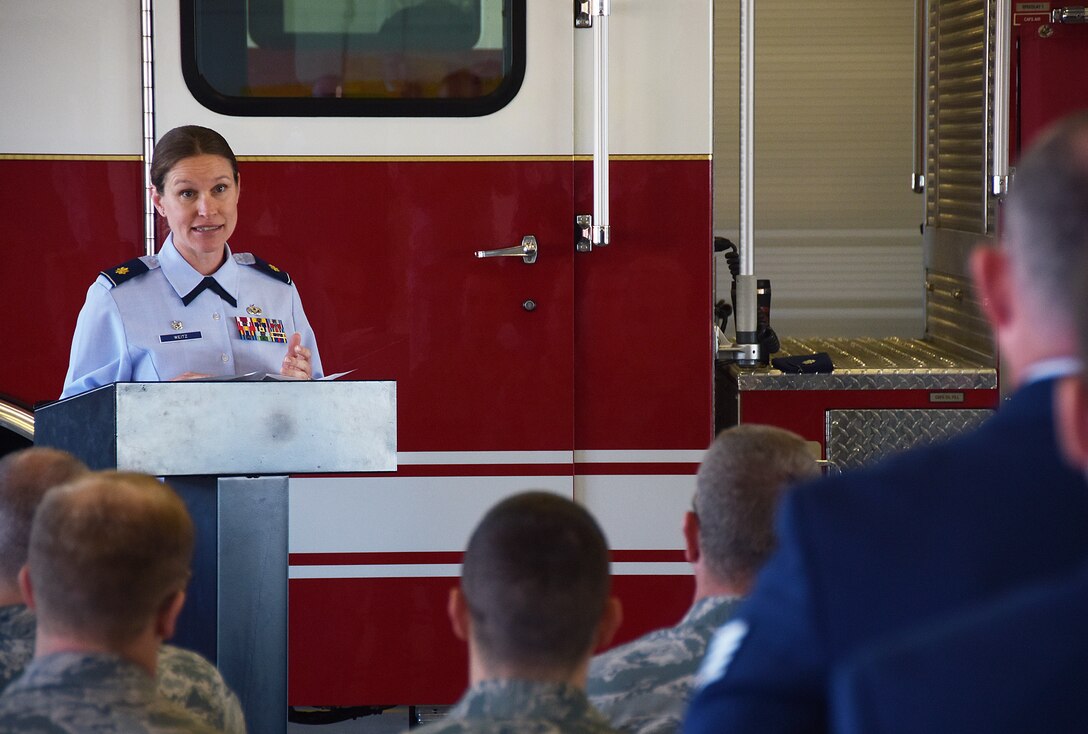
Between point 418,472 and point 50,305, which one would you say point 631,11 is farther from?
point 50,305

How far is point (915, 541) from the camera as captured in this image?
89 centimetres

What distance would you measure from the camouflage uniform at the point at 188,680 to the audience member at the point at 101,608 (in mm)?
233

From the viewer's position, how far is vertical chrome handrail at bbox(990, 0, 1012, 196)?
3.69 meters

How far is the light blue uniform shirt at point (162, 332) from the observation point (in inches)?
115

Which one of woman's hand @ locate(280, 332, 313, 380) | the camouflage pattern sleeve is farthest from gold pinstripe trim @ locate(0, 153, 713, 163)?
the camouflage pattern sleeve

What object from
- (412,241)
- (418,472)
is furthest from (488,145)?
(418,472)

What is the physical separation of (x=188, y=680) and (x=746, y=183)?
2.16m

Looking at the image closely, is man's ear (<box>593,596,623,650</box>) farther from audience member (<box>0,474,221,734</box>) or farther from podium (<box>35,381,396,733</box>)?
podium (<box>35,381,396,733</box>)

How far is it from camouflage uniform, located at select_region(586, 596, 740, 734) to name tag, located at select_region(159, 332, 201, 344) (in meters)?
1.43

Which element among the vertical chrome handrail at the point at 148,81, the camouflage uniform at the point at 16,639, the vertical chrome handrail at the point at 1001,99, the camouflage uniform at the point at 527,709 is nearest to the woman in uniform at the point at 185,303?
the vertical chrome handrail at the point at 148,81

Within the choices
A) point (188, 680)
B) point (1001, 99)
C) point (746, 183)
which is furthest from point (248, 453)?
point (1001, 99)

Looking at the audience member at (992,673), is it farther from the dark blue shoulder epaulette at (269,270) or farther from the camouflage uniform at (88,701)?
the dark blue shoulder epaulette at (269,270)

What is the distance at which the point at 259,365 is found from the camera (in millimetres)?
3041

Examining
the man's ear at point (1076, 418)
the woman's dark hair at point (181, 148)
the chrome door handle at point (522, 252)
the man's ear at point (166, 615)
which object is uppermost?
the woman's dark hair at point (181, 148)
